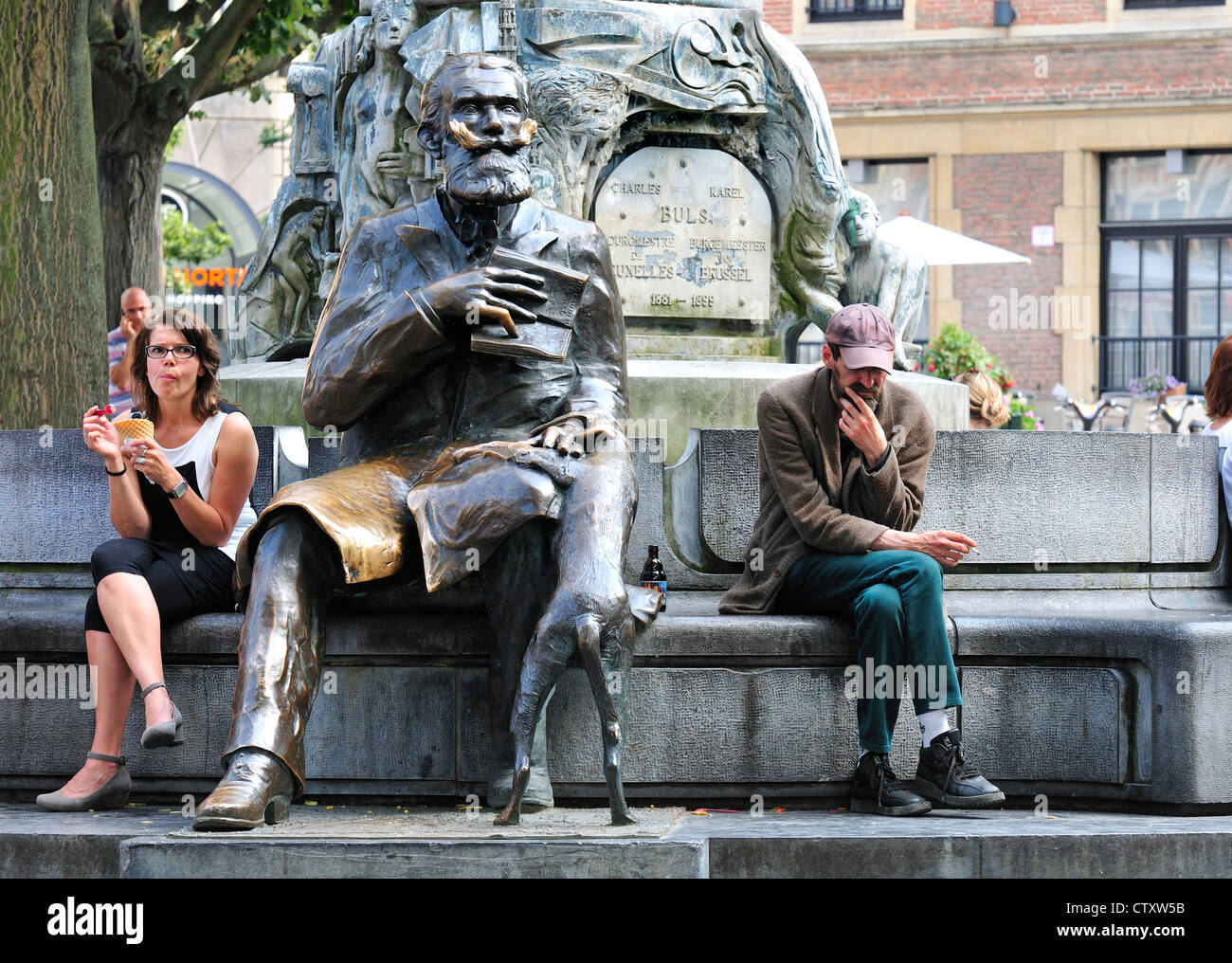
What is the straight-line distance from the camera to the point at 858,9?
27219mm

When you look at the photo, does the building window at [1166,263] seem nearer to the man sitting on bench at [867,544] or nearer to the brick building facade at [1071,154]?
the brick building facade at [1071,154]

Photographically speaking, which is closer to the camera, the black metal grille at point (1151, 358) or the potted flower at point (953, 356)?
the potted flower at point (953, 356)

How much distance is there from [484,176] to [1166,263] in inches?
892

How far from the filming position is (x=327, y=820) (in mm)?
5098

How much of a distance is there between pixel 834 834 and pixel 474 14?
12.7 feet

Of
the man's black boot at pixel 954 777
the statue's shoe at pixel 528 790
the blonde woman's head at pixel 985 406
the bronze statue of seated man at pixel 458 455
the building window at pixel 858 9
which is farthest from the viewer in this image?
the building window at pixel 858 9

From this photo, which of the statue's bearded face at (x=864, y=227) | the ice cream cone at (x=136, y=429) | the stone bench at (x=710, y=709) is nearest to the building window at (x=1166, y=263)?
the statue's bearded face at (x=864, y=227)

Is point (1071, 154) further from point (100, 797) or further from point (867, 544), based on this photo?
point (100, 797)

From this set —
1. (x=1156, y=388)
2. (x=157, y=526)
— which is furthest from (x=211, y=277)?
(x=157, y=526)

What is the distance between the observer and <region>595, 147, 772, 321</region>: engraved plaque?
7.68 m

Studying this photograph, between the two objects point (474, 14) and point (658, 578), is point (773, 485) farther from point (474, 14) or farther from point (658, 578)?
point (474, 14)

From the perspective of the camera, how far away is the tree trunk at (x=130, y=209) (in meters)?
13.5

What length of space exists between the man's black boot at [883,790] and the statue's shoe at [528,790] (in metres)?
0.87
